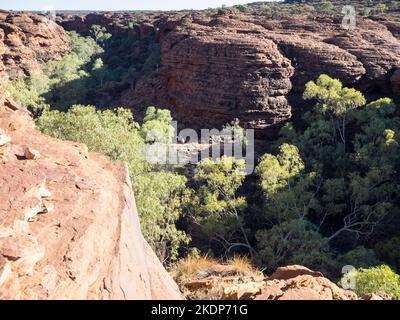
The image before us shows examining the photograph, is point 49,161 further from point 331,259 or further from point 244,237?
point 244,237

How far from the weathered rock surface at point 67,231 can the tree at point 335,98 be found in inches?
717

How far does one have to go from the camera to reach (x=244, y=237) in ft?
54.7

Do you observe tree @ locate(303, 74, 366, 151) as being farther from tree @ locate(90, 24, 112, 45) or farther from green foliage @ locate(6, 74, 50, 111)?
tree @ locate(90, 24, 112, 45)

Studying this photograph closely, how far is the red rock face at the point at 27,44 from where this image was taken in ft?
127

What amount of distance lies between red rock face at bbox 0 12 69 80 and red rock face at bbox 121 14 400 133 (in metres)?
17.2

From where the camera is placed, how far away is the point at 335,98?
73.8 feet

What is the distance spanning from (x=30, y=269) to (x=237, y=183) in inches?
493

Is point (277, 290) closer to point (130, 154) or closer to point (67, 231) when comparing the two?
point (67, 231)

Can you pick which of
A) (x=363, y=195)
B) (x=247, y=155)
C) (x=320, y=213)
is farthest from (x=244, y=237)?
(x=247, y=155)

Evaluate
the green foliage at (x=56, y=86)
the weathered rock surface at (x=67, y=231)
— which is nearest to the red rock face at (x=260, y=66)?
the green foliage at (x=56, y=86)

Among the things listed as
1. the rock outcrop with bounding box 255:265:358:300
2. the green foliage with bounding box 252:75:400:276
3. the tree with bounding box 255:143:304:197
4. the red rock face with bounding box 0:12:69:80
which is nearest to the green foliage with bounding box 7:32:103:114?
the red rock face with bounding box 0:12:69:80

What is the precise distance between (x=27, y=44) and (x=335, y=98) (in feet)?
110

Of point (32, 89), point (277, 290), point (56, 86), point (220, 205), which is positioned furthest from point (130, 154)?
point (56, 86)

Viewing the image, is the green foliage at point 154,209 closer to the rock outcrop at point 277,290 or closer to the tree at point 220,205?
the tree at point 220,205
